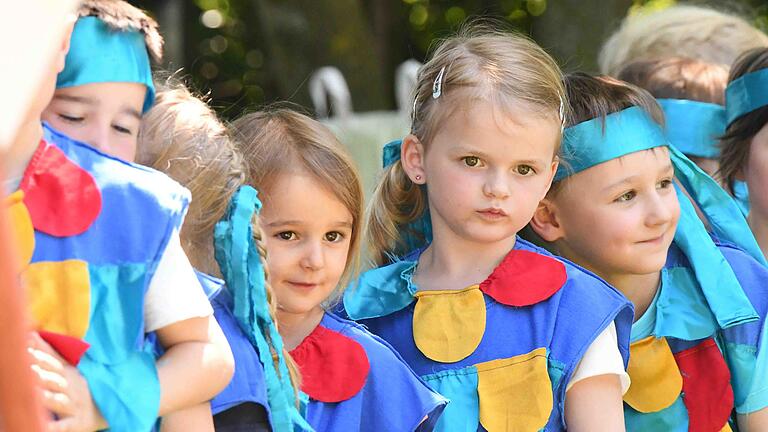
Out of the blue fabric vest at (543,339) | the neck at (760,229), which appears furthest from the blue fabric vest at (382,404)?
the neck at (760,229)

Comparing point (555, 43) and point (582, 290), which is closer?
point (582, 290)

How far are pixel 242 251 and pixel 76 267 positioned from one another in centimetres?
48

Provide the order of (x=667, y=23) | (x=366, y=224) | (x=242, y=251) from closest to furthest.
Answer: (x=242, y=251) < (x=366, y=224) < (x=667, y=23)

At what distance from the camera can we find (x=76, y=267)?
80.0 inches

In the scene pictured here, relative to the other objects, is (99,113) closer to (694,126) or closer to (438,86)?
(438,86)

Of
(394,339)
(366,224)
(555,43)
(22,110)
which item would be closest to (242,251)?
(394,339)

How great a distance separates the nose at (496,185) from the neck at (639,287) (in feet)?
1.84

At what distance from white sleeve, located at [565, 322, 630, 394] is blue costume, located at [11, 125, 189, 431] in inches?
44.5

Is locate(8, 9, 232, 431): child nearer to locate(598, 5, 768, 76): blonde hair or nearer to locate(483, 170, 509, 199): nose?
locate(483, 170, 509, 199): nose

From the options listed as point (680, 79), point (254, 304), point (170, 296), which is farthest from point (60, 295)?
point (680, 79)

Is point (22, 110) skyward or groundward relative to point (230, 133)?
skyward

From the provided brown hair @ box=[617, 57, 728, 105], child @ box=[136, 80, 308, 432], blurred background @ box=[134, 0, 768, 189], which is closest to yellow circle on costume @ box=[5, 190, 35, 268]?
child @ box=[136, 80, 308, 432]

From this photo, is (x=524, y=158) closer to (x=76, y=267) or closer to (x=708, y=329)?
(x=708, y=329)

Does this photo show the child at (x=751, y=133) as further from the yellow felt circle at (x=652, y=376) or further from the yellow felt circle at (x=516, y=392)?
the yellow felt circle at (x=516, y=392)
